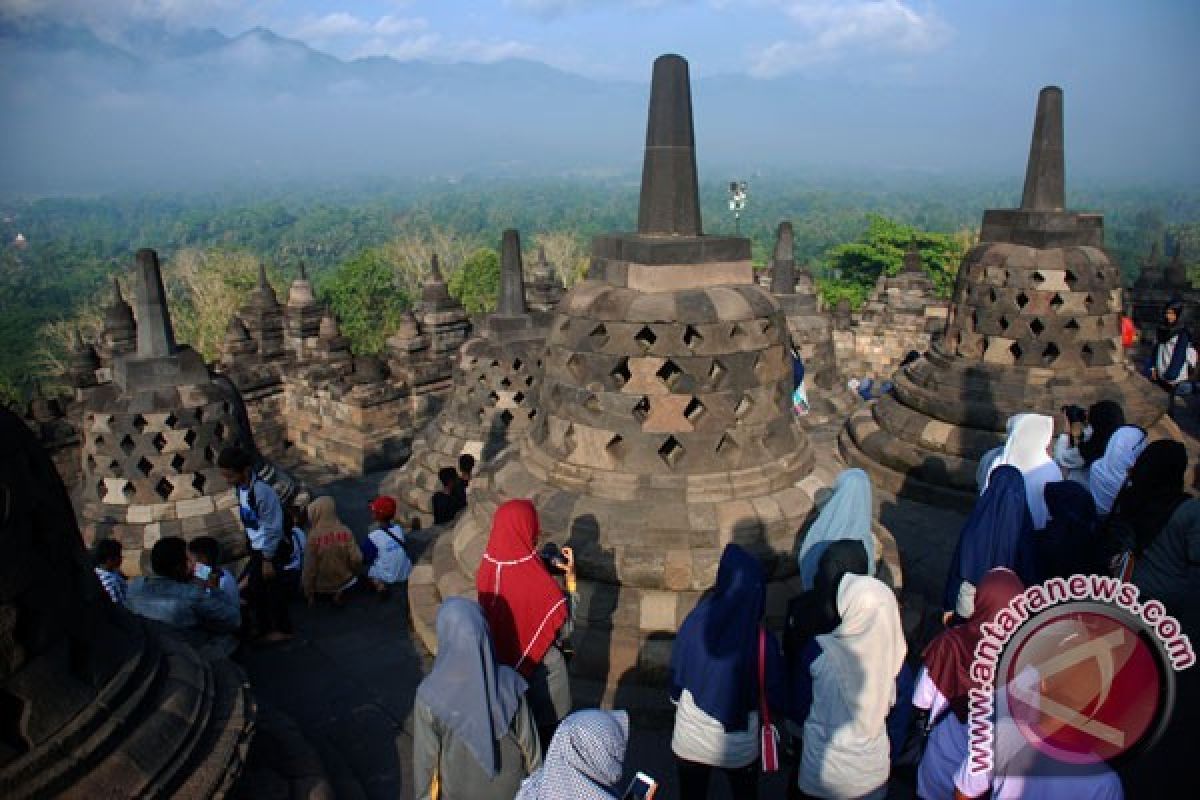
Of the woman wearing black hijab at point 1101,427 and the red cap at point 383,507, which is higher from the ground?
the woman wearing black hijab at point 1101,427

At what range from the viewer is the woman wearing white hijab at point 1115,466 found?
518 cm

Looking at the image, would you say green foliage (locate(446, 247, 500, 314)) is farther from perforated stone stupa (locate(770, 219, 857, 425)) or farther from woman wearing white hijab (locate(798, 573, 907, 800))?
woman wearing white hijab (locate(798, 573, 907, 800))

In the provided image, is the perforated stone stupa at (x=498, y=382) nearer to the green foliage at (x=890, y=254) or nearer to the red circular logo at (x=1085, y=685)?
the red circular logo at (x=1085, y=685)

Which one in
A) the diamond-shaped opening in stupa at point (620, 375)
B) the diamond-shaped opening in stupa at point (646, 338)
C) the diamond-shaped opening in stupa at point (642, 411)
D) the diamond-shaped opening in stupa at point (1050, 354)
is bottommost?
the diamond-shaped opening in stupa at point (1050, 354)

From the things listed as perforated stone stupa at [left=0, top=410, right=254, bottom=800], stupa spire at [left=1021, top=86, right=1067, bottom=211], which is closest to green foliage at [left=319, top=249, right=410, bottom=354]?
stupa spire at [left=1021, top=86, right=1067, bottom=211]

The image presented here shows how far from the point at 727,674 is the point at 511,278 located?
698 cm

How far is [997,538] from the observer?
430 centimetres

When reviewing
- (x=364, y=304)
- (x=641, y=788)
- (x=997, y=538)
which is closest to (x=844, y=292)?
(x=364, y=304)

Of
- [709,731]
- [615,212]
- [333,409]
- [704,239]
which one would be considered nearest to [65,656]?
[709,731]

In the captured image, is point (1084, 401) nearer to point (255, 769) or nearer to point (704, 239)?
point (704, 239)

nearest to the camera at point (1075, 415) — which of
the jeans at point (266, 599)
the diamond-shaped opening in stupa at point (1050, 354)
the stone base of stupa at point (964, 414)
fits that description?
the stone base of stupa at point (964, 414)

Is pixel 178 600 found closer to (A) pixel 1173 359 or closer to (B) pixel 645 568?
(B) pixel 645 568

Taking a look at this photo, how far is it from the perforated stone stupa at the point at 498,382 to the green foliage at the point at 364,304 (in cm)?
3167

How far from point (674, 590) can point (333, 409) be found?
1196 centimetres
